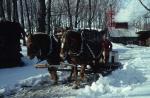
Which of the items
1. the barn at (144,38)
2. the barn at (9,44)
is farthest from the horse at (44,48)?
the barn at (144,38)

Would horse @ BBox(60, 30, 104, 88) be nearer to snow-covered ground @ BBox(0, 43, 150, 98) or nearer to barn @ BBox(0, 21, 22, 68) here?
snow-covered ground @ BBox(0, 43, 150, 98)

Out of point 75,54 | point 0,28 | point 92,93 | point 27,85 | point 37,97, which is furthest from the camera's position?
point 0,28

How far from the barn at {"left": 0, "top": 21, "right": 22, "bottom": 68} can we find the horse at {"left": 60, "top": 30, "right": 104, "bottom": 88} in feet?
25.3

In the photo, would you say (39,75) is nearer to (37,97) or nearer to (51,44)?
(51,44)

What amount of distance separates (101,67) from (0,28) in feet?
25.7

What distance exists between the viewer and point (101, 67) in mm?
14852

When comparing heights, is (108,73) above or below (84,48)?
below

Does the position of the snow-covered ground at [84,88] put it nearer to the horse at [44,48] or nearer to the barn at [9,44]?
the horse at [44,48]

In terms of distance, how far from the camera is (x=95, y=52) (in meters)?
14.0

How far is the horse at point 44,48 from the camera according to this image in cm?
1347

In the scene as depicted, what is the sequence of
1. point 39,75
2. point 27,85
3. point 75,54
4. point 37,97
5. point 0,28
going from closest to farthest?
point 37,97 → point 75,54 → point 27,85 → point 39,75 → point 0,28

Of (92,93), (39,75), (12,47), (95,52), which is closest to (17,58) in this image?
(12,47)

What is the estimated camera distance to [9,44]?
68.9 feet

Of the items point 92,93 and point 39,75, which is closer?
point 92,93
